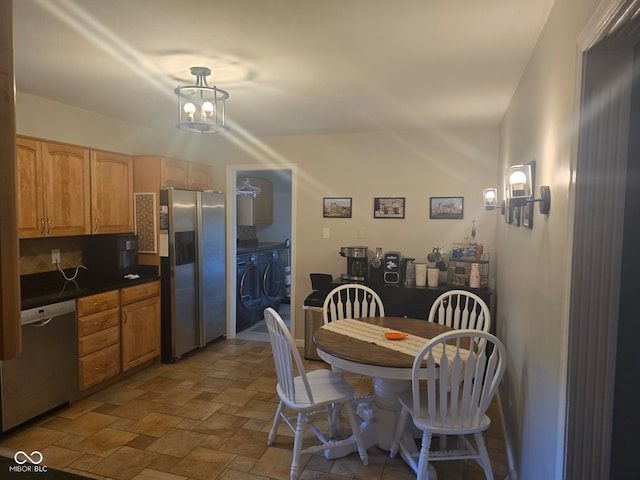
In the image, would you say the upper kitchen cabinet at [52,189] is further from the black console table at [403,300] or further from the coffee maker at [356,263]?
the coffee maker at [356,263]

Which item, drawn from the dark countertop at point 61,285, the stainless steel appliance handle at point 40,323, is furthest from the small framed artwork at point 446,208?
the stainless steel appliance handle at point 40,323

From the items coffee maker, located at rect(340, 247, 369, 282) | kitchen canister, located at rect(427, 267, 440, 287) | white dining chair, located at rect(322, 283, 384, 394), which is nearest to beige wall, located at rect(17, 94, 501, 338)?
coffee maker, located at rect(340, 247, 369, 282)

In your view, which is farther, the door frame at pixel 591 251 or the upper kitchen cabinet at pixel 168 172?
the upper kitchen cabinet at pixel 168 172

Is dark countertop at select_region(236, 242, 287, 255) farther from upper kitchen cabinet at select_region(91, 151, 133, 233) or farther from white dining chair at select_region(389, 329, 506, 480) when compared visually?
white dining chair at select_region(389, 329, 506, 480)

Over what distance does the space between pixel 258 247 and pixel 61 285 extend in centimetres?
282

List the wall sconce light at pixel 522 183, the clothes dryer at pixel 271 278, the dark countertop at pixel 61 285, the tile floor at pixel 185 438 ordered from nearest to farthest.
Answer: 1. the wall sconce light at pixel 522 183
2. the tile floor at pixel 185 438
3. the dark countertop at pixel 61 285
4. the clothes dryer at pixel 271 278

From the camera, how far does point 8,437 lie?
272 cm

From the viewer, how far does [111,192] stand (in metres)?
3.81

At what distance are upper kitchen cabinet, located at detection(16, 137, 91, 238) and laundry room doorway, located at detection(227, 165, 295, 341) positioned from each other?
169 cm

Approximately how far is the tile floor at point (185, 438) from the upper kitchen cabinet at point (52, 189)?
1367mm

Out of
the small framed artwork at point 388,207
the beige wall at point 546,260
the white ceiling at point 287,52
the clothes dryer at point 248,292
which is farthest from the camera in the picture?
the clothes dryer at point 248,292

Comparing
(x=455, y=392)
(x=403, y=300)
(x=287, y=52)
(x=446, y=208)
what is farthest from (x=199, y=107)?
(x=446, y=208)

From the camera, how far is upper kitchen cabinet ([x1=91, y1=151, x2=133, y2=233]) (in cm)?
363

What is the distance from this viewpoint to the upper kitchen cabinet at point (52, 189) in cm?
304
